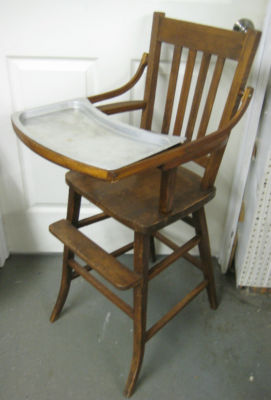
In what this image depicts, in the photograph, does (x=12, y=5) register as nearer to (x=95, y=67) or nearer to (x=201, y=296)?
(x=95, y=67)

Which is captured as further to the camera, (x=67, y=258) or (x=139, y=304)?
(x=67, y=258)

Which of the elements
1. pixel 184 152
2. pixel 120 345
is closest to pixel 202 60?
pixel 184 152

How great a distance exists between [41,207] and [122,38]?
72cm

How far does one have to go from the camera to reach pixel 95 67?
3.83ft

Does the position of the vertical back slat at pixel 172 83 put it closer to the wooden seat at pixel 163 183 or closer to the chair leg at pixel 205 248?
the wooden seat at pixel 163 183

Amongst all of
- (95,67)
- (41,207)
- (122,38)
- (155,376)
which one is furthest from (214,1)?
(155,376)

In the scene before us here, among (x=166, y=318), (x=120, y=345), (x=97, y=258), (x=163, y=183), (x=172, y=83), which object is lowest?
(x=120, y=345)

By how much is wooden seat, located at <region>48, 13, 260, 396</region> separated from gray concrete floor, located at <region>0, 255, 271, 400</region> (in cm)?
14

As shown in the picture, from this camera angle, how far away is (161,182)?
85cm

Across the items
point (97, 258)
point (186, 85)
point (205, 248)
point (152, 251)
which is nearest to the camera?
point (97, 258)

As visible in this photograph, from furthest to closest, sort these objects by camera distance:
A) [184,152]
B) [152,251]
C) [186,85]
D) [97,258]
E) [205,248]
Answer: [152,251] < [205,248] < [186,85] < [97,258] < [184,152]

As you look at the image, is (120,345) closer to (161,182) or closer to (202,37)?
(161,182)

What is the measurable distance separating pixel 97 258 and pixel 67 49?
0.68 metres

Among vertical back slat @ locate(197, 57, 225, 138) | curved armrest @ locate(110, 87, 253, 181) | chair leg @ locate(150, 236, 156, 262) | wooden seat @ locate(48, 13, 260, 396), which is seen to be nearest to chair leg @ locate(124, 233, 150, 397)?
wooden seat @ locate(48, 13, 260, 396)
